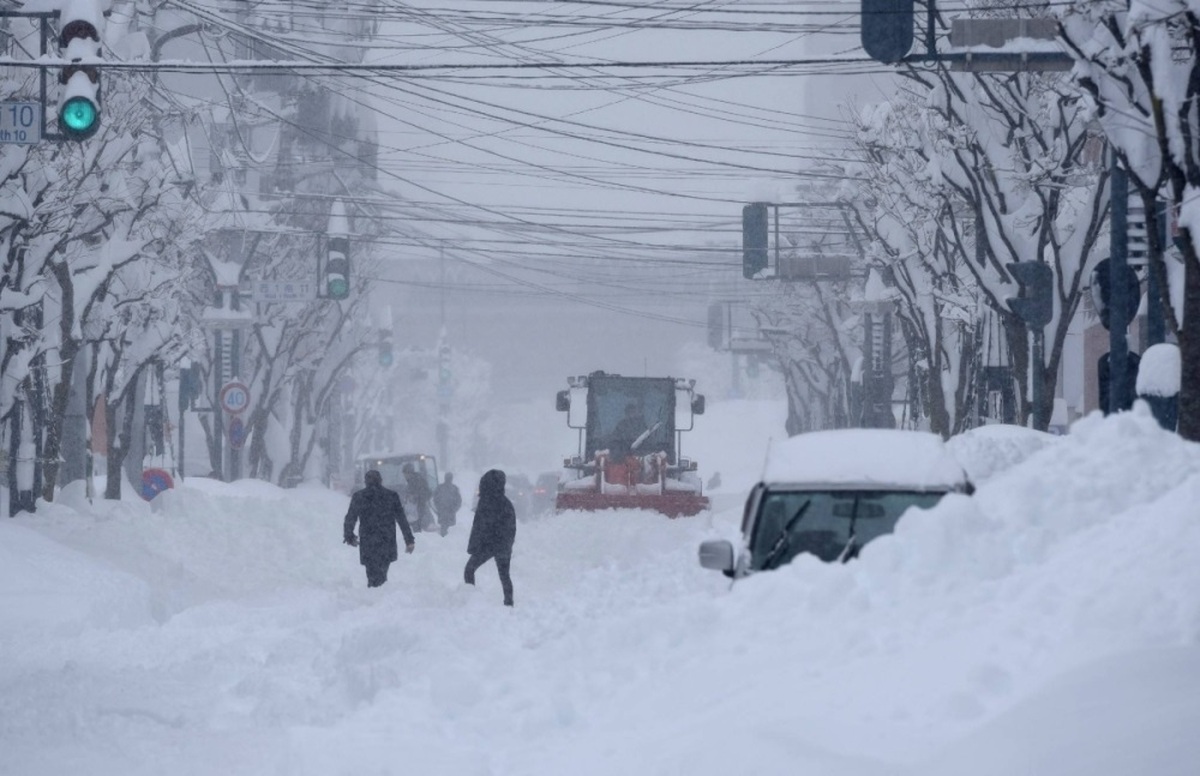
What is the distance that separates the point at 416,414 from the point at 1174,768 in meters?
123

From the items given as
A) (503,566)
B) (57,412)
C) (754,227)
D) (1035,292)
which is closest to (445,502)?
(754,227)

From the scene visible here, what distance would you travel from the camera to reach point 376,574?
18.5 m

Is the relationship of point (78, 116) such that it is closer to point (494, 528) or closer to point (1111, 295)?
point (494, 528)

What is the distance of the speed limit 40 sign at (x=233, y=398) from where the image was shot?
115ft

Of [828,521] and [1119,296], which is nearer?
[828,521]

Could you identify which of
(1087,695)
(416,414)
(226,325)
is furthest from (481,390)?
(1087,695)

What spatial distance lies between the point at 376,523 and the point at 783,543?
9411mm

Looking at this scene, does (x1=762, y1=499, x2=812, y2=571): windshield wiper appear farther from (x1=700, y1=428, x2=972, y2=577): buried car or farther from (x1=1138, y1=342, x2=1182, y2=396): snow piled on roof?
(x1=1138, y1=342, x2=1182, y2=396): snow piled on roof

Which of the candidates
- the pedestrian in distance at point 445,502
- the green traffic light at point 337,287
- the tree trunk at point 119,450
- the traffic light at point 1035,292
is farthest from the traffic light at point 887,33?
the pedestrian in distance at point 445,502

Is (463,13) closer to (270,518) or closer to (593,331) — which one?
(270,518)

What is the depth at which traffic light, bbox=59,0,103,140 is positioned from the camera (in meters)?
13.5

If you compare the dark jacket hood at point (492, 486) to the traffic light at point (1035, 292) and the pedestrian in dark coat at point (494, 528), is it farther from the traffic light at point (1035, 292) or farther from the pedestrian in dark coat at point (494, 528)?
the traffic light at point (1035, 292)

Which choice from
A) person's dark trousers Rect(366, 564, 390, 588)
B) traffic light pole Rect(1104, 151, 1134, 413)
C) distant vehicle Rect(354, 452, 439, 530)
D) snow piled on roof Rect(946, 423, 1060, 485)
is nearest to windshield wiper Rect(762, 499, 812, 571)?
snow piled on roof Rect(946, 423, 1060, 485)

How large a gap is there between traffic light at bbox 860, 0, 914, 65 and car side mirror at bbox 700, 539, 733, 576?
8.14 metres
